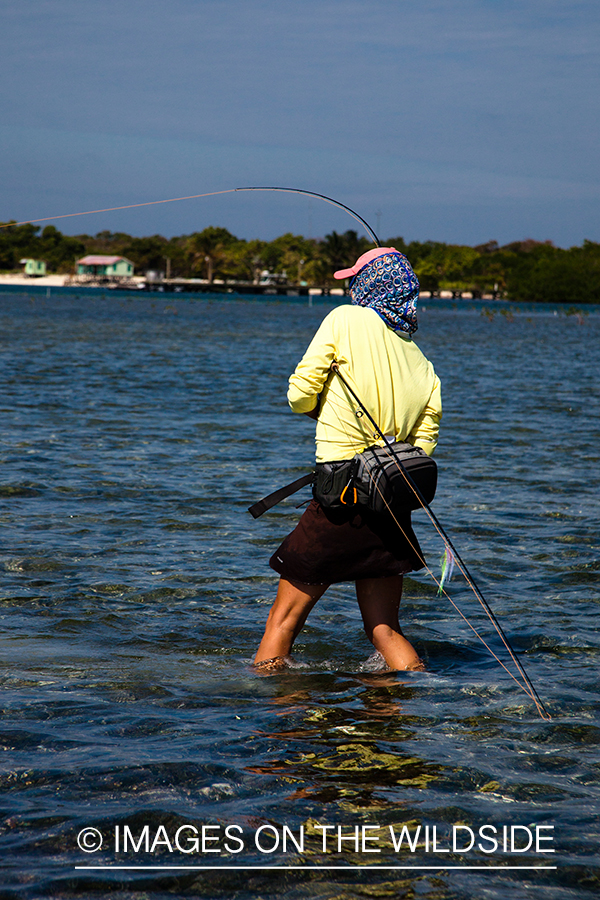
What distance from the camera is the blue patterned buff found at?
14.8 ft

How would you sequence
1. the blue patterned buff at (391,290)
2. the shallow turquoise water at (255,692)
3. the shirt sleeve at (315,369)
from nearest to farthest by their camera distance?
1. the shallow turquoise water at (255,692)
2. the shirt sleeve at (315,369)
3. the blue patterned buff at (391,290)

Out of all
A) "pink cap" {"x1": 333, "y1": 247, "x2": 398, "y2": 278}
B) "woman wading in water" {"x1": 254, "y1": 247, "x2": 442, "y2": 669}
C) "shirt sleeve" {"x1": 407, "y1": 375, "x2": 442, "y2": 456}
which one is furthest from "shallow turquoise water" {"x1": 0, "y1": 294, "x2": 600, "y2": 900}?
"pink cap" {"x1": 333, "y1": 247, "x2": 398, "y2": 278}

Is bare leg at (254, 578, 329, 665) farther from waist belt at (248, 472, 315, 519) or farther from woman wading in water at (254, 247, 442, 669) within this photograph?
waist belt at (248, 472, 315, 519)

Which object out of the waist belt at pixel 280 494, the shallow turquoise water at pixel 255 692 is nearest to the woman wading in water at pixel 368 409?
the waist belt at pixel 280 494

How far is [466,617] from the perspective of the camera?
6820mm

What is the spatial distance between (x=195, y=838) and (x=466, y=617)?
365cm

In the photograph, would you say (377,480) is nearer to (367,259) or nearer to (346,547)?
(346,547)

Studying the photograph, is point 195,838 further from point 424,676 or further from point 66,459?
point 66,459

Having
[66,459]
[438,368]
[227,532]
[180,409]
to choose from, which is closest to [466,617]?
[227,532]

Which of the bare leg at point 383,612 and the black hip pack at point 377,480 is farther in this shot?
the bare leg at point 383,612

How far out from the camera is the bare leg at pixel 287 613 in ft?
15.5

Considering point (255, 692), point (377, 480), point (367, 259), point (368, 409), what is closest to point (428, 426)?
point (368, 409)

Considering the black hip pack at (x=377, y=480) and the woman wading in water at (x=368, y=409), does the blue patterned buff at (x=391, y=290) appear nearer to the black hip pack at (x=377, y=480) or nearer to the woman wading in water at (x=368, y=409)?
the woman wading in water at (x=368, y=409)

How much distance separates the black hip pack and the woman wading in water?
0.07 metres
